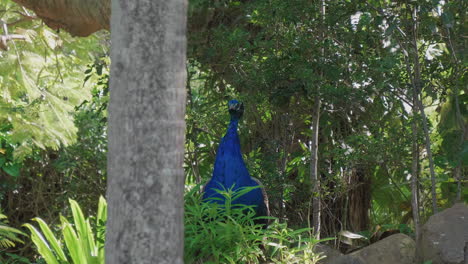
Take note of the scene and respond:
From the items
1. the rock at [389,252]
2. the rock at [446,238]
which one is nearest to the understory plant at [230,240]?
the rock at [389,252]

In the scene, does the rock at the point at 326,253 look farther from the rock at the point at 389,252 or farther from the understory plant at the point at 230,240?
the understory plant at the point at 230,240

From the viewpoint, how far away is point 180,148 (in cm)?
250

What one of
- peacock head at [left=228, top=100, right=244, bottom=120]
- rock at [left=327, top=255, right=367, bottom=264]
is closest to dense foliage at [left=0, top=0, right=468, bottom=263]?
rock at [left=327, top=255, right=367, bottom=264]

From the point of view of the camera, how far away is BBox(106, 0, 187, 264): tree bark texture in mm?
2453

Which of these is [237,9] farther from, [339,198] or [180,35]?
[180,35]

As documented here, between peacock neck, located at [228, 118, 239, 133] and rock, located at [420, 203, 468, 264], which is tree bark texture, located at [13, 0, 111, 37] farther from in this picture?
rock, located at [420, 203, 468, 264]

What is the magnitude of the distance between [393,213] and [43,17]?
14.1 ft

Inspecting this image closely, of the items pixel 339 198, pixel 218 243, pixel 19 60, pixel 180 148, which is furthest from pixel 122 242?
pixel 19 60

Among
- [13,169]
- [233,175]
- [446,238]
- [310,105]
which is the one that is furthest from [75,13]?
[446,238]

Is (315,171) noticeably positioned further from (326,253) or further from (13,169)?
(13,169)

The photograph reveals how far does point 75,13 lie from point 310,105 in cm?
249

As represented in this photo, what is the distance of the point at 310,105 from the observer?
5930 mm

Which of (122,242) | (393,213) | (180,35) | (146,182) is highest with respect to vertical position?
(180,35)

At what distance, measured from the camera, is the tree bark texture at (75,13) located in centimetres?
638
